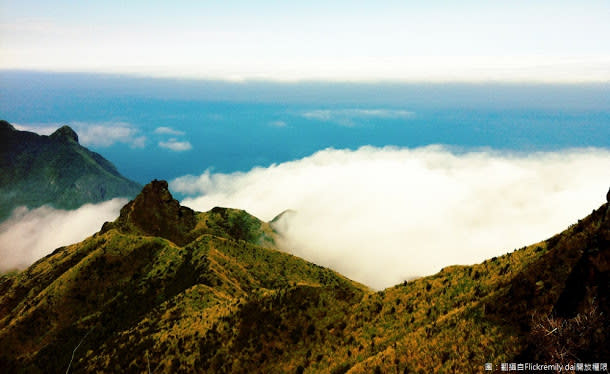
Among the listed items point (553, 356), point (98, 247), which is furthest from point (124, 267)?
point (553, 356)

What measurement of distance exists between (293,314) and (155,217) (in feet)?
436

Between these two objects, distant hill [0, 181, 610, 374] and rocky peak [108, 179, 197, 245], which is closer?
distant hill [0, 181, 610, 374]

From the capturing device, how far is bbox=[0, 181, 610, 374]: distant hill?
17859 mm

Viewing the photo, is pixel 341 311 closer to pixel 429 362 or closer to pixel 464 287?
pixel 464 287

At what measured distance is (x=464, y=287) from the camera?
33.5 m

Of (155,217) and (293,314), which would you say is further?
(155,217)

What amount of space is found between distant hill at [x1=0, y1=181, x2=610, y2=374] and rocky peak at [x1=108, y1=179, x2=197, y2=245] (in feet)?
79.8

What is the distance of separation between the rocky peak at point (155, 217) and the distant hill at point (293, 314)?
2431cm

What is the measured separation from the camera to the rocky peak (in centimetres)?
15362

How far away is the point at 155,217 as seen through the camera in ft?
525

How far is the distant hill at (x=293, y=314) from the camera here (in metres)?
17.9

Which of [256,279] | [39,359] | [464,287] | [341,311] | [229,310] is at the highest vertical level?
Answer: [464,287]

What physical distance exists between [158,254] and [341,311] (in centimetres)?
8810

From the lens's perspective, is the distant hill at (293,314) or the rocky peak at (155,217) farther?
the rocky peak at (155,217)
